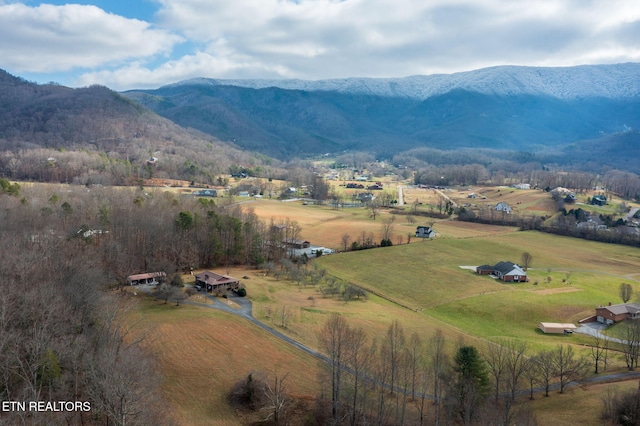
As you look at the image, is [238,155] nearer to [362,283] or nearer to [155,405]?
[362,283]

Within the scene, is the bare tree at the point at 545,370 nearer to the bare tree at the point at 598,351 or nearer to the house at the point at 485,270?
the bare tree at the point at 598,351

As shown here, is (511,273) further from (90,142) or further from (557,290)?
(90,142)

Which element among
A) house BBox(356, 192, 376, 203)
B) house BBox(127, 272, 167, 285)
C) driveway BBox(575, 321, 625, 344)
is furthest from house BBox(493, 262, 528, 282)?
house BBox(356, 192, 376, 203)

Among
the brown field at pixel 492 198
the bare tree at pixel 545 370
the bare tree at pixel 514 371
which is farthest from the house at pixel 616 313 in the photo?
the brown field at pixel 492 198

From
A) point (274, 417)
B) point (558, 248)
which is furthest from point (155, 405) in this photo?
point (558, 248)

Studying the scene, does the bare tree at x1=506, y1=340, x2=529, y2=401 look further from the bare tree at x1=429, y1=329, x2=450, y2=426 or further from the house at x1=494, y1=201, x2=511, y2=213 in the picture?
the house at x1=494, y1=201, x2=511, y2=213

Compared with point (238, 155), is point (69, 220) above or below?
below

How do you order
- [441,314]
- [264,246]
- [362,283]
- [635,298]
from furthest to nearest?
[264,246] < [362,283] < [635,298] < [441,314]

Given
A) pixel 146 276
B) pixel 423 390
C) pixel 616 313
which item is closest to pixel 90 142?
pixel 146 276
